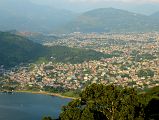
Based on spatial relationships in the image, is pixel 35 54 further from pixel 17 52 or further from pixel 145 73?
pixel 145 73

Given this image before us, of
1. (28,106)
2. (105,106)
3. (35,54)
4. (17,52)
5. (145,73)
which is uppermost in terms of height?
(105,106)

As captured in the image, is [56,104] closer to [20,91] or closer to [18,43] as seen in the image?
[20,91]

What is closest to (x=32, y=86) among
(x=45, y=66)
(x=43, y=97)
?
(x=43, y=97)

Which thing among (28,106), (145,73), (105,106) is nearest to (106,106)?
(105,106)

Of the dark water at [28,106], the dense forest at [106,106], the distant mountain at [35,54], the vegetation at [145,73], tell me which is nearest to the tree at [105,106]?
the dense forest at [106,106]

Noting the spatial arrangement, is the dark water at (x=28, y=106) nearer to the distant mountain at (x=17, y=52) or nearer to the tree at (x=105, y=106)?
the tree at (x=105, y=106)

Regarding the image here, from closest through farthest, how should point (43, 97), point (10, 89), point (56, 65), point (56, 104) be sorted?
1. point (56, 104)
2. point (43, 97)
3. point (10, 89)
4. point (56, 65)
